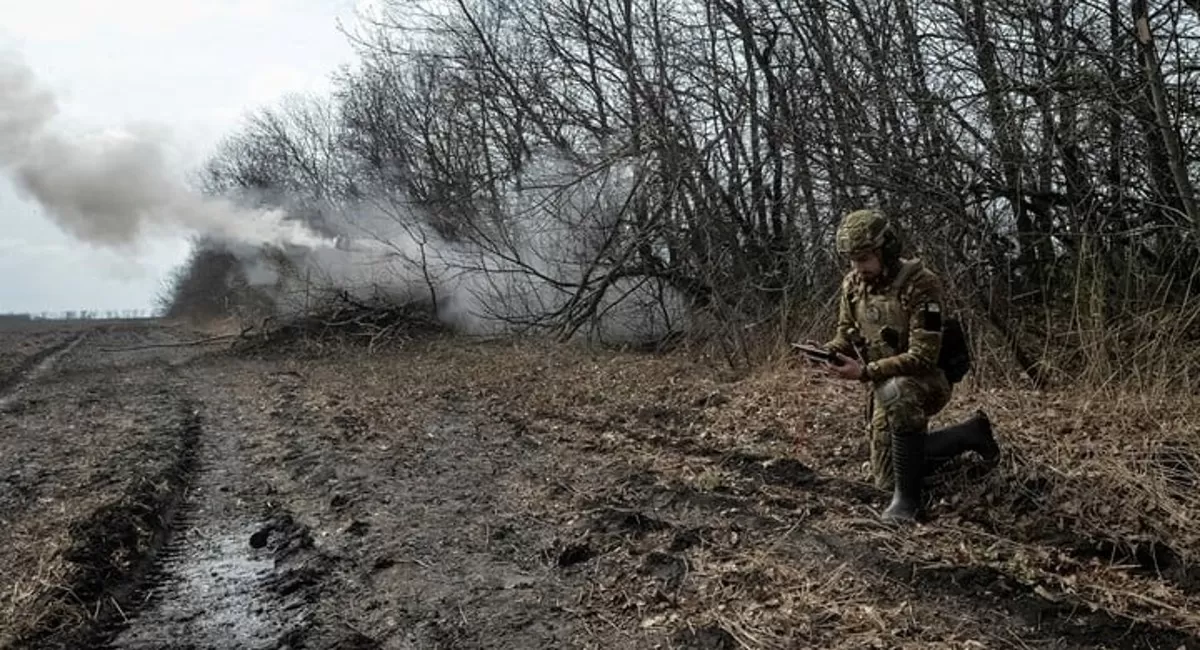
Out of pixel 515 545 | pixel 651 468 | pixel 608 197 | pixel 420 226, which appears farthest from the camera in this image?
pixel 420 226

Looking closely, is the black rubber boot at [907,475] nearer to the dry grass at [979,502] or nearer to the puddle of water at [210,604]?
the dry grass at [979,502]

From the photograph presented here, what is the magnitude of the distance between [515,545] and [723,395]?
14.8ft

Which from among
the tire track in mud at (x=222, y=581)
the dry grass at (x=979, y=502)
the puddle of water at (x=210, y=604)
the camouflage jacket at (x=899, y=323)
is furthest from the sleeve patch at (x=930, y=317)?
the puddle of water at (x=210, y=604)

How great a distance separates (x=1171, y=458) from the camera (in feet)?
17.5

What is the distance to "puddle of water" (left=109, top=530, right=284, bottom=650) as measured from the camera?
4328 millimetres

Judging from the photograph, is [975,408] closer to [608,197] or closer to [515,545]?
[515,545]

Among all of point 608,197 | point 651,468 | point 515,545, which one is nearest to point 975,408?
point 651,468

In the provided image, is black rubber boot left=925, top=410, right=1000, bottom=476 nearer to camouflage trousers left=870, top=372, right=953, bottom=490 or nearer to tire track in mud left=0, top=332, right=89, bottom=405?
camouflage trousers left=870, top=372, right=953, bottom=490

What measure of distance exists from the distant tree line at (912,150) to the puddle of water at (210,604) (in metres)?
5.83

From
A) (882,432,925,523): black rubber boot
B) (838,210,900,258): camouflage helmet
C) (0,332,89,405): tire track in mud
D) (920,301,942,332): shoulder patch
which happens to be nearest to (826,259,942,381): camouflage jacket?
(920,301,942,332): shoulder patch

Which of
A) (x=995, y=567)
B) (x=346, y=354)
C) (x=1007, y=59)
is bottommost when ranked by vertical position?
(x=995, y=567)

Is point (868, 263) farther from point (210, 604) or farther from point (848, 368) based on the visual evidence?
point (210, 604)

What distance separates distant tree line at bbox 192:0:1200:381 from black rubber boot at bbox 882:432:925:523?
274cm

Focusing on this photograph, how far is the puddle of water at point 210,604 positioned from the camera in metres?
4.33
